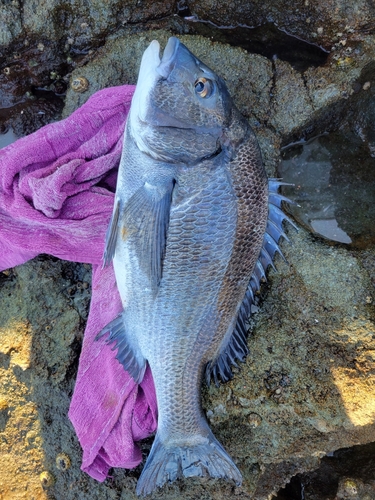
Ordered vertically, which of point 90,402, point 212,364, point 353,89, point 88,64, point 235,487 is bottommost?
point 235,487

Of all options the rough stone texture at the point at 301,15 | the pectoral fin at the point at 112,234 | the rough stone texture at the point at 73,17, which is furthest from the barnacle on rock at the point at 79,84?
the pectoral fin at the point at 112,234

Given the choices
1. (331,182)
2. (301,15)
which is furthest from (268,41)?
(331,182)

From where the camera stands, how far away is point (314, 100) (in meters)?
2.95

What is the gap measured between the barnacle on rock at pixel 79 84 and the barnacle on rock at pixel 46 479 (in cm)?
292

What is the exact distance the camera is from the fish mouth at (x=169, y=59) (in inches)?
84.1

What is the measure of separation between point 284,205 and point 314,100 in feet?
2.66

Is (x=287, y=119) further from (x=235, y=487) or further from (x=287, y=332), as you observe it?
(x=235, y=487)

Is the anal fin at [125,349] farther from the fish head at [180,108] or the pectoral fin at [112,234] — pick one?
the fish head at [180,108]

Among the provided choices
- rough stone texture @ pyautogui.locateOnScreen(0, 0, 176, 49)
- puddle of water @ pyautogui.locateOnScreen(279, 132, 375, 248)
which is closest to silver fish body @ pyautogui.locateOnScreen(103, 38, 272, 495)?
puddle of water @ pyautogui.locateOnScreen(279, 132, 375, 248)

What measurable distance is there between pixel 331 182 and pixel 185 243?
159cm

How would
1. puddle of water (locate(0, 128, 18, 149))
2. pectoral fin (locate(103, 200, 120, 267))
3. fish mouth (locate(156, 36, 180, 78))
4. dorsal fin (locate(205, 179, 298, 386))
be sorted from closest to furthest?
fish mouth (locate(156, 36, 180, 78)), pectoral fin (locate(103, 200, 120, 267)), dorsal fin (locate(205, 179, 298, 386)), puddle of water (locate(0, 128, 18, 149))

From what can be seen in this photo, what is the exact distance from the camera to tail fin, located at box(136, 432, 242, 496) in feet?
8.64

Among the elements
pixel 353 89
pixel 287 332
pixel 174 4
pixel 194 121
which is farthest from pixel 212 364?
pixel 174 4

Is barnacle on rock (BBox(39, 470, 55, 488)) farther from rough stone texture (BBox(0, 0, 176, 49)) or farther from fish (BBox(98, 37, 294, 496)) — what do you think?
rough stone texture (BBox(0, 0, 176, 49))
